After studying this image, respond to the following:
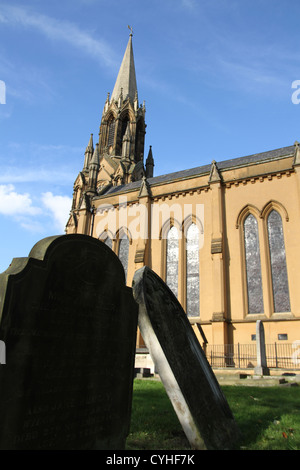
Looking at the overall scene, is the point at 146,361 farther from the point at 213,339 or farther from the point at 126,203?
the point at 126,203

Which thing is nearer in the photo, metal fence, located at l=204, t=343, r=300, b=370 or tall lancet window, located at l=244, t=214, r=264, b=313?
metal fence, located at l=204, t=343, r=300, b=370

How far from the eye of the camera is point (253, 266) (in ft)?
57.4

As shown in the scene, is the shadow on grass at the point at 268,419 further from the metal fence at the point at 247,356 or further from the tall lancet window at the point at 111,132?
the tall lancet window at the point at 111,132

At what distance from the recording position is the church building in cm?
1631

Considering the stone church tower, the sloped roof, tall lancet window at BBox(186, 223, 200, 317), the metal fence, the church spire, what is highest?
the church spire

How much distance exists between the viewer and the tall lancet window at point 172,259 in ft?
64.8

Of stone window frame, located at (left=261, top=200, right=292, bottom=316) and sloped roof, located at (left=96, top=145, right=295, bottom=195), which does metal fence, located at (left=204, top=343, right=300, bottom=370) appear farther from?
sloped roof, located at (left=96, top=145, right=295, bottom=195)

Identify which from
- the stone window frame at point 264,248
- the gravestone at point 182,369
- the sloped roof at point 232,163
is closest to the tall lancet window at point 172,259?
the sloped roof at point 232,163

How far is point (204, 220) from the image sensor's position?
19.5 meters

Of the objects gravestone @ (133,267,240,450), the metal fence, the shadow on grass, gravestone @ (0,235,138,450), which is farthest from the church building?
gravestone @ (0,235,138,450)

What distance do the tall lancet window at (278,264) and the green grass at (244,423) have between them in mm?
9486

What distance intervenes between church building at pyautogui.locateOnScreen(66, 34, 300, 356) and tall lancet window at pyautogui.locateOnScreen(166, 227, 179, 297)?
0.21 ft

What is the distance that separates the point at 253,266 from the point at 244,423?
533 inches

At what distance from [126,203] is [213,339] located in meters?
11.5
